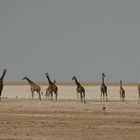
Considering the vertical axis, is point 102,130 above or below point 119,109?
below

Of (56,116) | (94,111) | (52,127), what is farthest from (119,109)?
(52,127)

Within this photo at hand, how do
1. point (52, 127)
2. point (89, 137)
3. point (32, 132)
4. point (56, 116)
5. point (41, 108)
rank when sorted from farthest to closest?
point (41, 108) → point (56, 116) → point (52, 127) → point (32, 132) → point (89, 137)

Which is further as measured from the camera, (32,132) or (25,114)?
(25,114)

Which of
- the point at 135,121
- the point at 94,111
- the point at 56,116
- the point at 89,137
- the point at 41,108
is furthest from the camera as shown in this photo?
the point at 41,108

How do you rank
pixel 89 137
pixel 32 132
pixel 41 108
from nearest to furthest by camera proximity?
pixel 89 137 < pixel 32 132 < pixel 41 108

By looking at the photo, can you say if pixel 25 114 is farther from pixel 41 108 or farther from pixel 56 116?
pixel 41 108

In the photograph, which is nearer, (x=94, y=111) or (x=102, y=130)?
(x=102, y=130)

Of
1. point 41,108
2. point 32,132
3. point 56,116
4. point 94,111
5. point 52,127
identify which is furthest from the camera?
point 41,108

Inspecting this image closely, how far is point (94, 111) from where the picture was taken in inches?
1080

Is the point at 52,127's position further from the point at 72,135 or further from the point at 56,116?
the point at 56,116

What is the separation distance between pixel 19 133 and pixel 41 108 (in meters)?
11.1

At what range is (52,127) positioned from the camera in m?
20.2

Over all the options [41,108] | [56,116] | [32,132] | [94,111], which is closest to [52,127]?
[32,132]

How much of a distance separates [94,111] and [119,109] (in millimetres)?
1780
